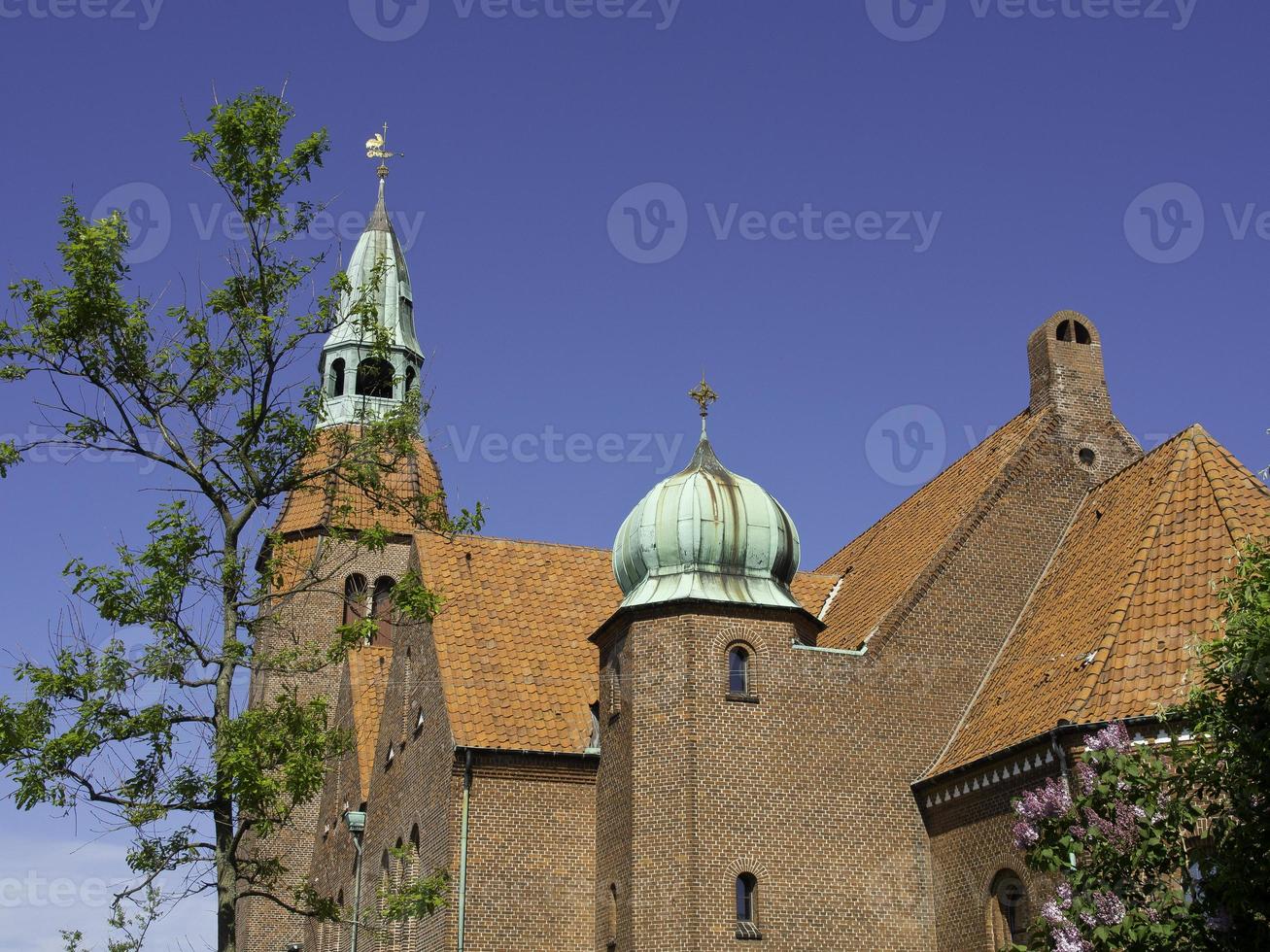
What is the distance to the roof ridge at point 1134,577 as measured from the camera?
864 inches

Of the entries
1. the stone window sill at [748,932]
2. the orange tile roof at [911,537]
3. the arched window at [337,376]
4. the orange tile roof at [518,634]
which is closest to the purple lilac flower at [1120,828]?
the stone window sill at [748,932]

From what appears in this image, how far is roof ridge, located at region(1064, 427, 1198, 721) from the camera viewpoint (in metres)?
21.9

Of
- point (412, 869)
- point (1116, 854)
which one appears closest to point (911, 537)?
point (412, 869)

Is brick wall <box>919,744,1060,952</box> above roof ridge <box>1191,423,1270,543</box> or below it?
below

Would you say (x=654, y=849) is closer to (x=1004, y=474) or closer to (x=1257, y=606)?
(x=1004, y=474)

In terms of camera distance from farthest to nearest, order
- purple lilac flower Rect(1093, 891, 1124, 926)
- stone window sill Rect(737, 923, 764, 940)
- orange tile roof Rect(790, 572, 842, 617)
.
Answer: orange tile roof Rect(790, 572, 842, 617), stone window sill Rect(737, 923, 764, 940), purple lilac flower Rect(1093, 891, 1124, 926)

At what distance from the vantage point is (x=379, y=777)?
3272 cm

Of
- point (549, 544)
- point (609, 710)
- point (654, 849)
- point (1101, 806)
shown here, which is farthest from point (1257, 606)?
point (549, 544)

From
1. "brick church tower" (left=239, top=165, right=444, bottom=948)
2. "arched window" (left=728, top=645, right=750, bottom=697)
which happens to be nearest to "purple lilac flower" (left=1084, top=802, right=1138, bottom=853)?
"arched window" (left=728, top=645, right=750, bottom=697)

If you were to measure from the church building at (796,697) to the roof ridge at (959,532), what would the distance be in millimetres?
44

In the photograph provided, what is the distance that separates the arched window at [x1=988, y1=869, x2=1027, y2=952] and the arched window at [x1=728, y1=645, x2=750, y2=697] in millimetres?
4859

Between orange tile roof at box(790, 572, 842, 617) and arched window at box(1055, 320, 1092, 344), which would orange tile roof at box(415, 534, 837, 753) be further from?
arched window at box(1055, 320, 1092, 344)

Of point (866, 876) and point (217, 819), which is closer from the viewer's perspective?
point (217, 819)

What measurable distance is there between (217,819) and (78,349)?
5.67 m
